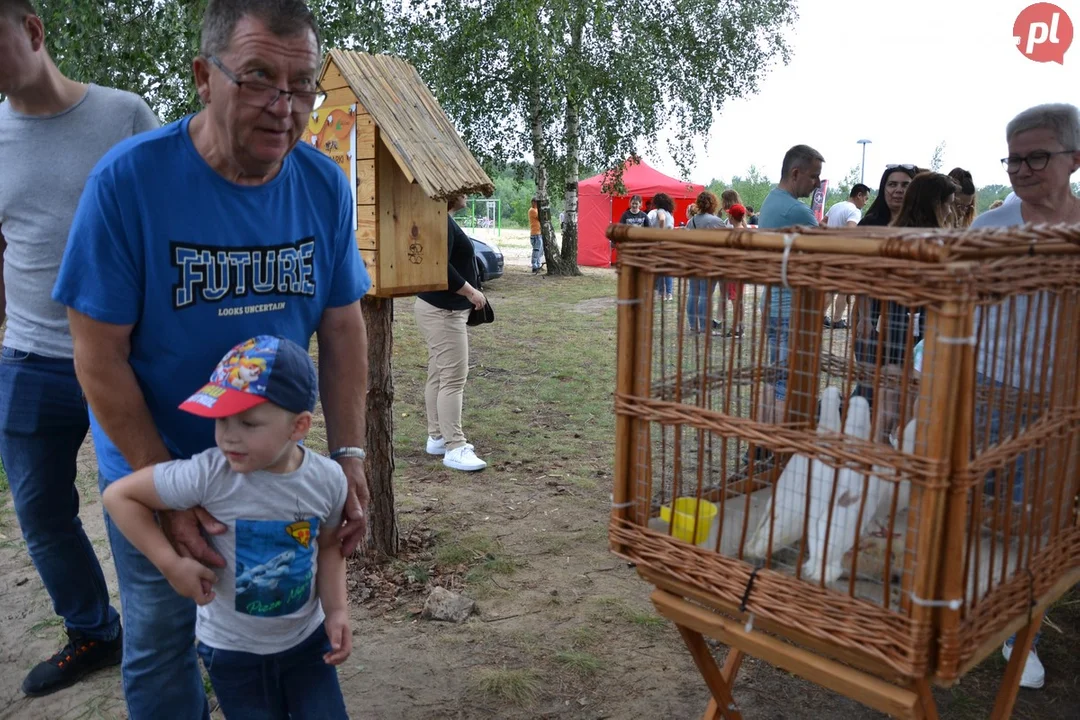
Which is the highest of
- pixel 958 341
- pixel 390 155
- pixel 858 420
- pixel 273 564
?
pixel 390 155

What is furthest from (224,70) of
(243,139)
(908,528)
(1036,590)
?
(1036,590)

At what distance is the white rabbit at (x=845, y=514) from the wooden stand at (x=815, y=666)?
17 cm

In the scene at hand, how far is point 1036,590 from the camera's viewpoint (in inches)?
66.6

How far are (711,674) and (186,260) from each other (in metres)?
1.47

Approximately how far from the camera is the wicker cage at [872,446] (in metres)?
1.34

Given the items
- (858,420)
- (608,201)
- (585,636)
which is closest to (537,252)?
(608,201)

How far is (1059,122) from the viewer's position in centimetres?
265

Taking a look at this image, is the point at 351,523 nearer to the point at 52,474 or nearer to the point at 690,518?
the point at 690,518

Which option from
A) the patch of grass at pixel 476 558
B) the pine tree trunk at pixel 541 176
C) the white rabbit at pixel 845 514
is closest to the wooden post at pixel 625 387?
the white rabbit at pixel 845 514

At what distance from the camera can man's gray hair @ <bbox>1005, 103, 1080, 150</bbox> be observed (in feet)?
8.69

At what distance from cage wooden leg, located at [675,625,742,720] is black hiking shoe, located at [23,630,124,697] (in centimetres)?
204

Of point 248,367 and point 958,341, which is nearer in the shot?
point 958,341

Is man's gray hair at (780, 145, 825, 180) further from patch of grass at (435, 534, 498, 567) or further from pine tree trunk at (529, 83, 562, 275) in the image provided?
pine tree trunk at (529, 83, 562, 275)

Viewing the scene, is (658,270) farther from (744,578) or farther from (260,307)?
(260,307)
